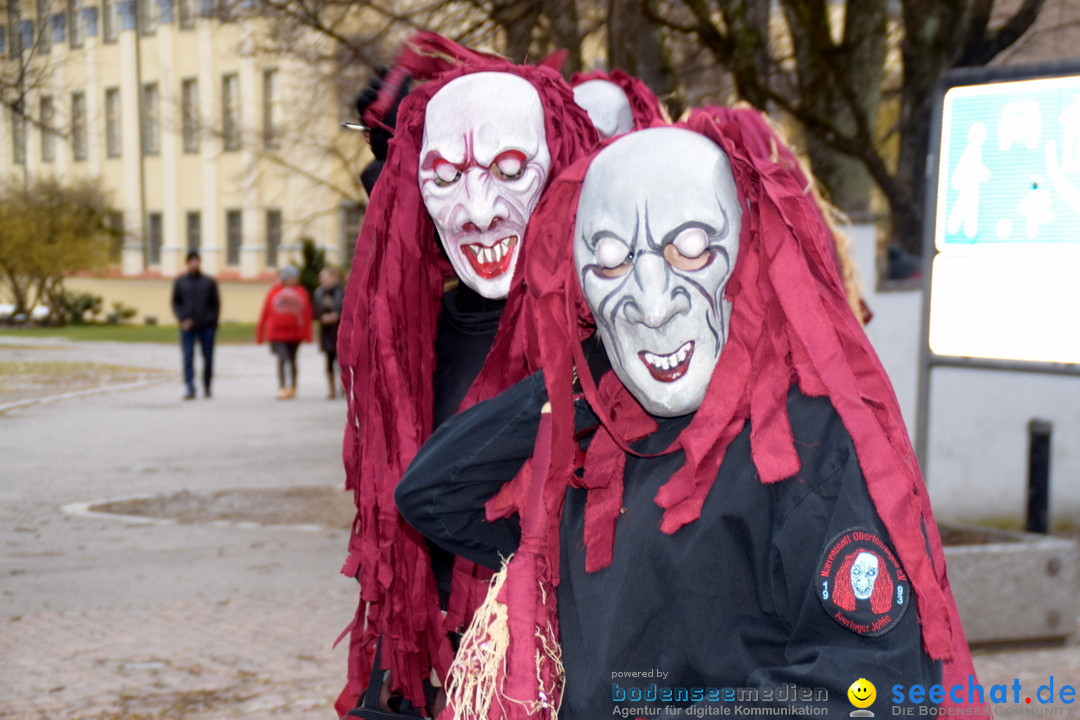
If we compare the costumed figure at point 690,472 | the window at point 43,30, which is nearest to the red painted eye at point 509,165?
the costumed figure at point 690,472

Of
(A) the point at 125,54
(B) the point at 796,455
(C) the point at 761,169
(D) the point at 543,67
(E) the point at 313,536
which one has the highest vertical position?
(A) the point at 125,54

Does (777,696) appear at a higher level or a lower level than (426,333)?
lower

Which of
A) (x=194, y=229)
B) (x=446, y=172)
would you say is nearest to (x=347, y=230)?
(x=194, y=229)

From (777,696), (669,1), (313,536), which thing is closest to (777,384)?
(777,696)

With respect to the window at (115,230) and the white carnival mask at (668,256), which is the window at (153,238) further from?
the white carnival mask at (668,256)

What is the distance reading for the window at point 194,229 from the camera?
95.5 ft

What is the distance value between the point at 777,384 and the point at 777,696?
384 mm

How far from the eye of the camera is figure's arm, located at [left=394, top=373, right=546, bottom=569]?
183cm

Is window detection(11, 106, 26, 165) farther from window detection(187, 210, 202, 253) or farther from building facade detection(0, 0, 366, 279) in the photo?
window detection(187, 210, 202, 253)

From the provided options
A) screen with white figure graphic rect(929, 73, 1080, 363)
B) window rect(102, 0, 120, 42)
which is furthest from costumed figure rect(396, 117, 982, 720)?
window rect(102, 0, 120, 42)

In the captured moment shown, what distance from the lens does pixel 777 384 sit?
1.53 metres

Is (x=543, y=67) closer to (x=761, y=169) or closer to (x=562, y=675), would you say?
(x=761, y=169)

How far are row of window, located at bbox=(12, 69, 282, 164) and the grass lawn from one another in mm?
1031

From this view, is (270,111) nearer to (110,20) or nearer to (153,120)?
(153,120)
